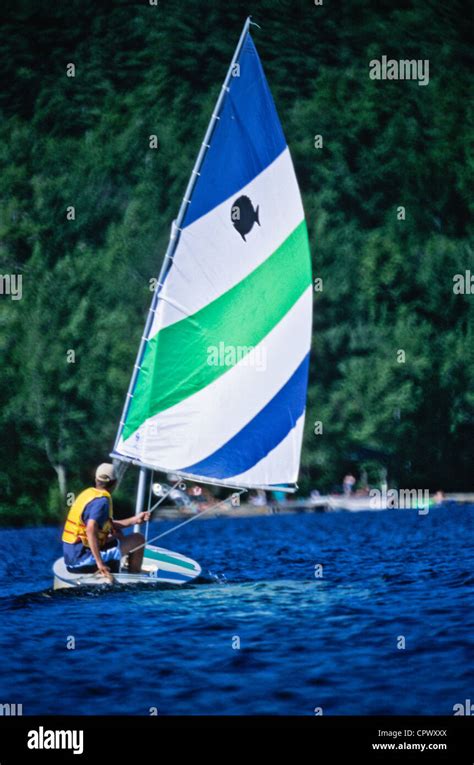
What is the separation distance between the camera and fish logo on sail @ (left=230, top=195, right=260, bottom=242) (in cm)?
1686

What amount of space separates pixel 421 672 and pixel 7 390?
116ft

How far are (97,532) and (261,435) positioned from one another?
3574 mm

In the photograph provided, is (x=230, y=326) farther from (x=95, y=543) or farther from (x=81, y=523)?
(x=95, y=543)

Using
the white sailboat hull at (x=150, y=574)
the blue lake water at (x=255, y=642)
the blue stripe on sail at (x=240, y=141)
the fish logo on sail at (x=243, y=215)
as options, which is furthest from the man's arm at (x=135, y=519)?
the fish logo on sail at (x=243, y=215)

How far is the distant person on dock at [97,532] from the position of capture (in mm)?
14195

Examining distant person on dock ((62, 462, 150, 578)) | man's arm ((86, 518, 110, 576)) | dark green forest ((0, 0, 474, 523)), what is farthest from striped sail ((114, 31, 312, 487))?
dark green forest ((0, 0, 474, 523))

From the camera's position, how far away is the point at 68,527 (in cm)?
1463

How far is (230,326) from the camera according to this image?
16.9 meters

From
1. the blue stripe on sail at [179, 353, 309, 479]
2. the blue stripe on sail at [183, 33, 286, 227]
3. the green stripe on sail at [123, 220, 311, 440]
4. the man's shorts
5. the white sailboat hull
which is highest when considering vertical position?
the blue stripe on sail at [183, 33, 286, 227]

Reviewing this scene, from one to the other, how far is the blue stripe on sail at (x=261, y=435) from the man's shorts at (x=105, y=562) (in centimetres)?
204

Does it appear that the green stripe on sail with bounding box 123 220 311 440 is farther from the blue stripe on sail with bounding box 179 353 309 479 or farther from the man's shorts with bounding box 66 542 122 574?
the man's shorts with bounding box 66 542 122 574

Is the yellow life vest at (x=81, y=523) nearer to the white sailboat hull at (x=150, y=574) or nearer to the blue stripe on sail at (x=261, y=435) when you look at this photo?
the white sailboat hull at (x=150, y=574)

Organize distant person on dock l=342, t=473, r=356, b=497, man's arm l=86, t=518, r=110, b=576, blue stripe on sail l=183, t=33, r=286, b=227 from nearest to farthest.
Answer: man's arm l=86, t=518, r=110, b=576 < blue stripe on sail l=183, t=33, r=286, b=227 < distant person on dock l=342, t=473, r=356, b=497

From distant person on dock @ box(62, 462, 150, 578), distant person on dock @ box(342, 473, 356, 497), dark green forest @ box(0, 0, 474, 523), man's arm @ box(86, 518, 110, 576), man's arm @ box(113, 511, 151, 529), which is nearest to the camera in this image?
man's arm @ box(86, 518, 110, 576)
